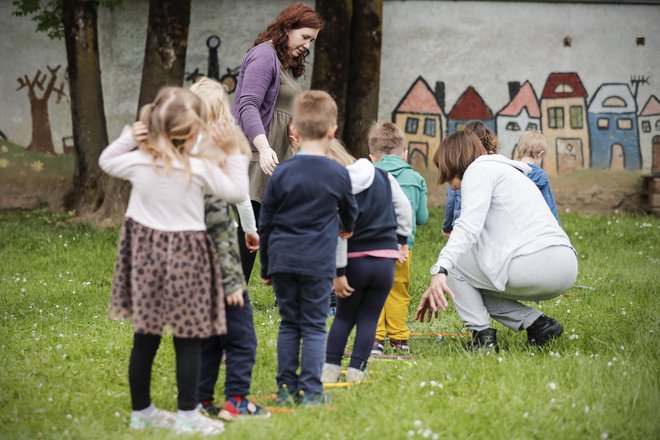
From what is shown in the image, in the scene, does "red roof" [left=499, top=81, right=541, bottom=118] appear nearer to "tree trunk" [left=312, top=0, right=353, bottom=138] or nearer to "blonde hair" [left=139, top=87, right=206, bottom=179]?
"tree trunk" [left=312, top=0, right=353, bottom=138]

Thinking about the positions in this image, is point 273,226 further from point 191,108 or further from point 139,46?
point 139,46

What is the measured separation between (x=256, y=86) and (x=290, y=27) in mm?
486

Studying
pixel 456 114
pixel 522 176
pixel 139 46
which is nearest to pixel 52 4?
pixel 139 46

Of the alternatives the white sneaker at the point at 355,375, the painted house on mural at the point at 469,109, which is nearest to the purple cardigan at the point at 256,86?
the white sneaker at the point at 355,375

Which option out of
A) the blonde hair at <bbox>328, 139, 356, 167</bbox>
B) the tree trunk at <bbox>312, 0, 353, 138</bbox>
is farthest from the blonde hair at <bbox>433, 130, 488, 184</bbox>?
the tree trunk at <bbox>312, 0, 353, 138</bbox>

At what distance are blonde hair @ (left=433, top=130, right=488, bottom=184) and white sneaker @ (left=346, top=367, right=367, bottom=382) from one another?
1.53 meters

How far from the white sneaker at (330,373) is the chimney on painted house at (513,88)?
10.7 m

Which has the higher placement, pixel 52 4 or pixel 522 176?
pixel 52 4

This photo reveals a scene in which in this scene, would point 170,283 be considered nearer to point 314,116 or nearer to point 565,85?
point 314,116

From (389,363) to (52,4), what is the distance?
989cm

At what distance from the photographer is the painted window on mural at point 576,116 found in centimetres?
1462

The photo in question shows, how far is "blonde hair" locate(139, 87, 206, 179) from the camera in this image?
3.79 metres

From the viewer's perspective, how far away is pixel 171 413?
4031mm

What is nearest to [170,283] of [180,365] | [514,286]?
[180,365]
